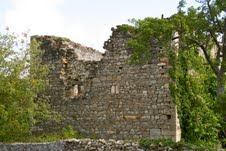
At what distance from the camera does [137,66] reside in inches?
610

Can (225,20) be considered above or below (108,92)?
above

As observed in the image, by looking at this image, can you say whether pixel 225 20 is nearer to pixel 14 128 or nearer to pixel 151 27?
pixel 151 27

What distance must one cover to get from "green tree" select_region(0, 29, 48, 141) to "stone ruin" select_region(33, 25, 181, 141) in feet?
2.93

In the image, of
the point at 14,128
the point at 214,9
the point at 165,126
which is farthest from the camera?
the point at 14,128

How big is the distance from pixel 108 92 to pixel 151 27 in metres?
4.04

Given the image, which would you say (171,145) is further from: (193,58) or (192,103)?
(193,58)

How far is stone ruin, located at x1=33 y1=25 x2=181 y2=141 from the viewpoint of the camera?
15.0 m

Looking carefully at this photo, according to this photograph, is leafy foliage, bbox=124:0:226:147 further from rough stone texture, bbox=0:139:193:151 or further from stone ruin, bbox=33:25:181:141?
rough stone texture, bbox=0:139:193:151

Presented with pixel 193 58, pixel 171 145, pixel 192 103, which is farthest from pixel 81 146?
pixel 193 58

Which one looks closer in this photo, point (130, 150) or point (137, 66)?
point (130, 150)

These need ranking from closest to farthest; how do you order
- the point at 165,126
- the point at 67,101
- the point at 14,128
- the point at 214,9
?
the point at 214,9 → the point at 165,126 → the point at 14,128 → the point at 67,101

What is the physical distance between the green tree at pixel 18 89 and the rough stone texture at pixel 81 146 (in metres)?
1.12

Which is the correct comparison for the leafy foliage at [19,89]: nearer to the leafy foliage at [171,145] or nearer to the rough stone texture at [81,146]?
the rough stone texture at [81,146]

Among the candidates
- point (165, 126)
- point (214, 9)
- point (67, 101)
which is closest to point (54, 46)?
point (67, 101)
